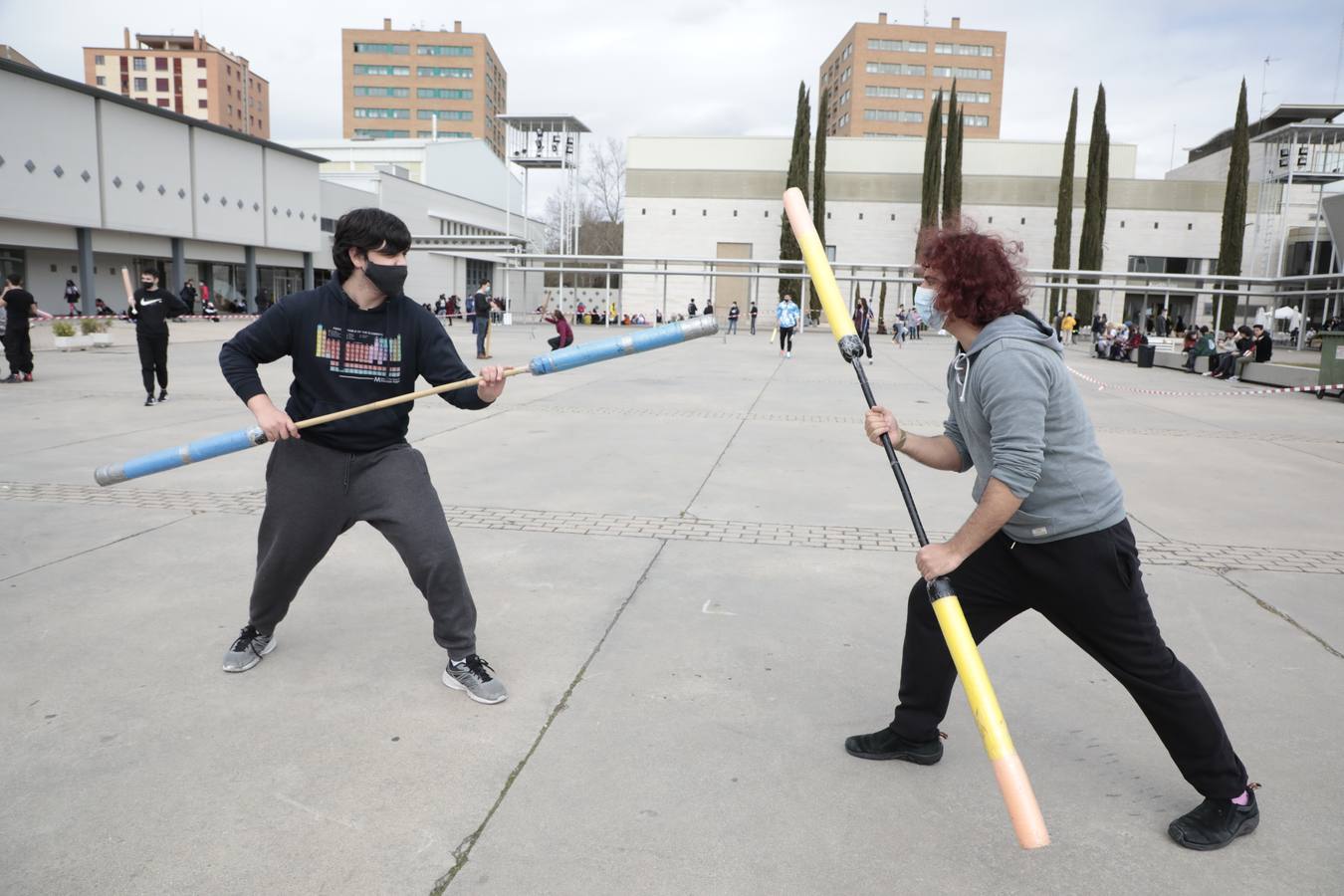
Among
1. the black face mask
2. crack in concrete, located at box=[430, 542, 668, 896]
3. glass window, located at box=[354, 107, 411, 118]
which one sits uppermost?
glass window, located at box=[354, 107, 411, 118]

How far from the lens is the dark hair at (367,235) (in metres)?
3.22

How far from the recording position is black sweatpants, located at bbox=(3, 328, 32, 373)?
13.5 meters

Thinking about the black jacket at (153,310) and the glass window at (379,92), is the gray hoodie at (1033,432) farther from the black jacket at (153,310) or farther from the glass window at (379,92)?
the glass window at (379,92)

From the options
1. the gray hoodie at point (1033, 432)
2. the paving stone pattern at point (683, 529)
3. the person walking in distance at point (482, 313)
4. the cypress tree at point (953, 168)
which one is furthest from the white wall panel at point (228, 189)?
the gray hoodie at point (1033, 432)

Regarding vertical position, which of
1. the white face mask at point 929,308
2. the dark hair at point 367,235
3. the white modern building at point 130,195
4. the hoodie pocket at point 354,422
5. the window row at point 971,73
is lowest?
the hoodie pocket at point 354,422

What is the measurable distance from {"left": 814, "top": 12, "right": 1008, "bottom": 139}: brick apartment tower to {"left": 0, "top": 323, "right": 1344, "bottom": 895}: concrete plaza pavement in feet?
303

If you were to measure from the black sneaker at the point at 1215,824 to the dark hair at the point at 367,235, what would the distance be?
303 centimetres

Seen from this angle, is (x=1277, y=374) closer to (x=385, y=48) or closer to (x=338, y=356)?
(x=338, y=356)

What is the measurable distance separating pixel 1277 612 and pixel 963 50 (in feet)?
328

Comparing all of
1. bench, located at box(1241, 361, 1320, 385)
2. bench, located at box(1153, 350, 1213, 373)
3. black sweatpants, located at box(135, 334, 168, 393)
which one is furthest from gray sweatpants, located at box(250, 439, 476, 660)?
bench, located at box(1153, 350, 1213, 373)

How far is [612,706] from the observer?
10.9 feet

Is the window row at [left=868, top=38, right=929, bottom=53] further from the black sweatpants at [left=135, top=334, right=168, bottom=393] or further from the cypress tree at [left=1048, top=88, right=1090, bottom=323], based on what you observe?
the black sweatpants at [left=135, top=334, right=168, bottom=393]

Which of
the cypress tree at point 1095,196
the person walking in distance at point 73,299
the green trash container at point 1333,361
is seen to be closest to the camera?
the green trash container at point 1333,361

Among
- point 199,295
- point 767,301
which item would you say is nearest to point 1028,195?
point 767,301
